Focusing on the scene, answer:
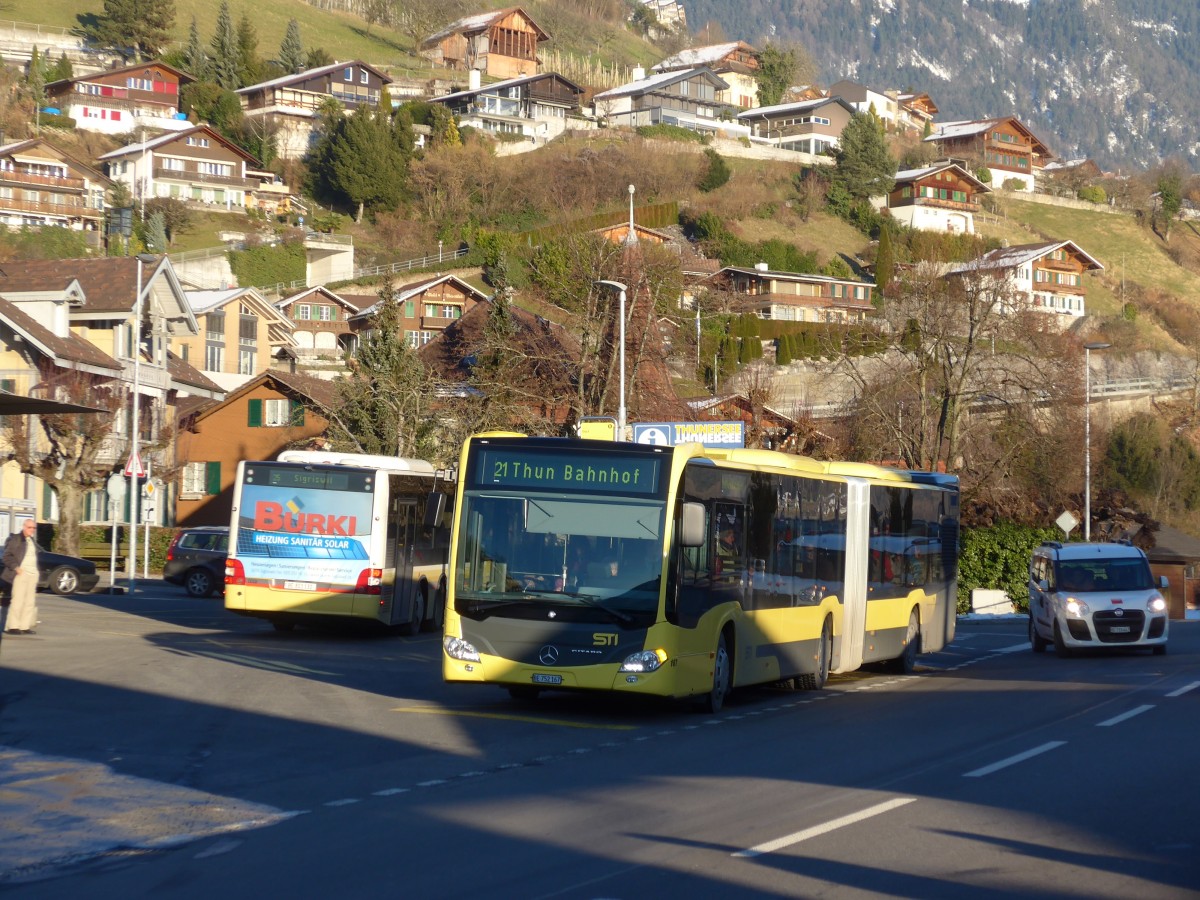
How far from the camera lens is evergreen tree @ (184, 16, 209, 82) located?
120875 millimetres

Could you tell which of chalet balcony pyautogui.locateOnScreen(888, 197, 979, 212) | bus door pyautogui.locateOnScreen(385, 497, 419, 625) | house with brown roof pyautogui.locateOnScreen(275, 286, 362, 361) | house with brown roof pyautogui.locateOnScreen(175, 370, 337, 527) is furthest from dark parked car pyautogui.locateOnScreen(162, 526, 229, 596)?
chalet balcony pyautogui.locateOnScreen(888, 197, 979, 212)

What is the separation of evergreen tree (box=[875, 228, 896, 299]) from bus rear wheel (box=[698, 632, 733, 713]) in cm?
8845

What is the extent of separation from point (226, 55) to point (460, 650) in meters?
116

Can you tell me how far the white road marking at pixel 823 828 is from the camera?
8719mm

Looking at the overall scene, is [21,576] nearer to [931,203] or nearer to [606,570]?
[606,570]

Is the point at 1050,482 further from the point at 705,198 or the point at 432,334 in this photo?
the point at 705,198

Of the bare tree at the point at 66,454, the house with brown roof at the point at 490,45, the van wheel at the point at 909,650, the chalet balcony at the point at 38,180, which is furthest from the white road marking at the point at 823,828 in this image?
the house with brown roof at the point at 490,45

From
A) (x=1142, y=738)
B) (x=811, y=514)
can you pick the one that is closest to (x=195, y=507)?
(x=811, y=514)

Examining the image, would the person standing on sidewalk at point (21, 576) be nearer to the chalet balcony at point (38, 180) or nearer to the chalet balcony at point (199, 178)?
the chalet balcony at point (38, 180)

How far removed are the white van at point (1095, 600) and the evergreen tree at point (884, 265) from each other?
251 ft

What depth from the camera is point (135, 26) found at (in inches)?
4877

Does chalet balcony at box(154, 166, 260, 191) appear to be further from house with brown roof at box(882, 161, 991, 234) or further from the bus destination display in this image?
the bus destination display

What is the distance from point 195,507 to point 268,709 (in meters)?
50.9

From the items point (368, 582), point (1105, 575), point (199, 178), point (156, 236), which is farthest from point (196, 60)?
point (1105, 575)
